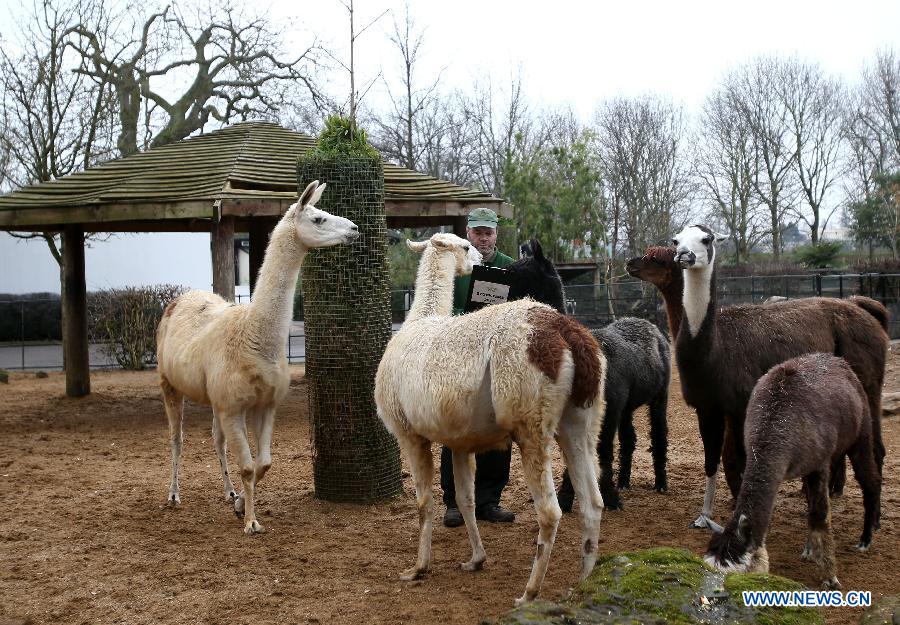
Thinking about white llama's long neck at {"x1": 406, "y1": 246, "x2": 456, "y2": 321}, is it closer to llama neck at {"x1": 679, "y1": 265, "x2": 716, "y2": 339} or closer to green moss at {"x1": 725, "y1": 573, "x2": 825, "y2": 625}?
llama neck at {"x1": 679, "y1": 265, "x2": 716, "y2": 339}

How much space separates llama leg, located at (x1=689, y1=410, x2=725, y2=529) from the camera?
5855 mm

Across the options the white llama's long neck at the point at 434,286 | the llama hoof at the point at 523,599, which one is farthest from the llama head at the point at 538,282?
the llama hoof at the point at 523,599

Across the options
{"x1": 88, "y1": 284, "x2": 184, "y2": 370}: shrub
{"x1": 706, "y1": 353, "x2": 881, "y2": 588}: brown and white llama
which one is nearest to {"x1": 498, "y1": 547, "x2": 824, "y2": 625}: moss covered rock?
{"x1": 706, "y1": 353, "x2": 881, "y2": 588}: brown and white llama

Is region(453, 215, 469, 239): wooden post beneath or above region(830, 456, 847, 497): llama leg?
above

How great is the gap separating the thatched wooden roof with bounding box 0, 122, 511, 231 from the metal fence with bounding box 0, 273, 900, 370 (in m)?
3.59

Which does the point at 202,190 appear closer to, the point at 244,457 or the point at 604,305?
the point at 244,457

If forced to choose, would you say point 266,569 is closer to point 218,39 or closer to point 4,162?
point 4,162

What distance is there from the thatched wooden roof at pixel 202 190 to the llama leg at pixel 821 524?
22.9 feet

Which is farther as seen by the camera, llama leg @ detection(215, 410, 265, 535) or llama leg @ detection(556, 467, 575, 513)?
llama leg @ detection(556, 467, 575, 513)

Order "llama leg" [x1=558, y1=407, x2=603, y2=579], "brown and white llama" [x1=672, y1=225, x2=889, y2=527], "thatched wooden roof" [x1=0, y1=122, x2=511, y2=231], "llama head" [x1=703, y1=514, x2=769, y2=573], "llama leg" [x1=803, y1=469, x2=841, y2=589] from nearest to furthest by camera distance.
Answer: "llama head" [x1=703, y1=514, x2=769, y2=573] < "llama leg" [x1=558, y1=407, x2=603, y2=579] < "llama leg" [x1=803, y1=469, x2=841, y2=589] < "brown and white llama" [x1=672, y1=225, x2=889, y2=527] < "thatched wooden roof" [x1=0, y1=122, x2=511, y2=231]

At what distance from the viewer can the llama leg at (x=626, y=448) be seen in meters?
6.98

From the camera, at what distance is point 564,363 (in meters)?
4.28

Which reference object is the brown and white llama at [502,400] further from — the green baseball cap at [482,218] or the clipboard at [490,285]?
the green baseball cap at [482,218]

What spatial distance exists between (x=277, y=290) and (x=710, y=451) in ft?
10.5
